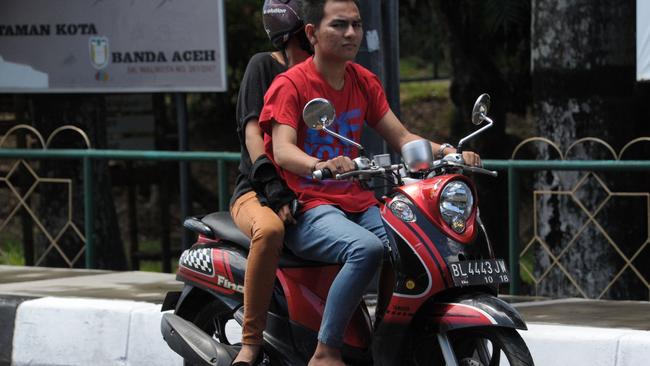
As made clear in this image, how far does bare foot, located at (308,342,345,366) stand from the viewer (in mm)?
5457

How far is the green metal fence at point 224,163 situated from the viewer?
7.74 meters

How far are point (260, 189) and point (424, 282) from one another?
816mm

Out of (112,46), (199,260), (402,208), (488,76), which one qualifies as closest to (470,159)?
(402,208)

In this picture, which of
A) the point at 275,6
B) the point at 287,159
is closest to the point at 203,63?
the point at 275,6

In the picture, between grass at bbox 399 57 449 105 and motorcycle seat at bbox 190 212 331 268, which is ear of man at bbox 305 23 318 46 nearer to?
motorcycle seat at bbox 190 212 331 268

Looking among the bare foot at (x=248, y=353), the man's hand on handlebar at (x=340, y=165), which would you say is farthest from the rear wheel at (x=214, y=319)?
the man's hand on handlebar at (x=340, y=165)

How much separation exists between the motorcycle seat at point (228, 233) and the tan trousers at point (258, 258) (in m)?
0.10

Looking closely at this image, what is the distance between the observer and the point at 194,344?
238 inches

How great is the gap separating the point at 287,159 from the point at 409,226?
503mm

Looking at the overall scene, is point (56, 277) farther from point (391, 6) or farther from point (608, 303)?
point (608, 303)

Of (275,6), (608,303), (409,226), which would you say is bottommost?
(608,303)

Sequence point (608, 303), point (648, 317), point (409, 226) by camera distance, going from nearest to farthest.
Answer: point (409, 226) < point (648, 317) < point (608, 303)

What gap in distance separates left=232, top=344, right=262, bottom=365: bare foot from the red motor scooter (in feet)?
0.38

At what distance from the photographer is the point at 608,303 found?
7820mm
